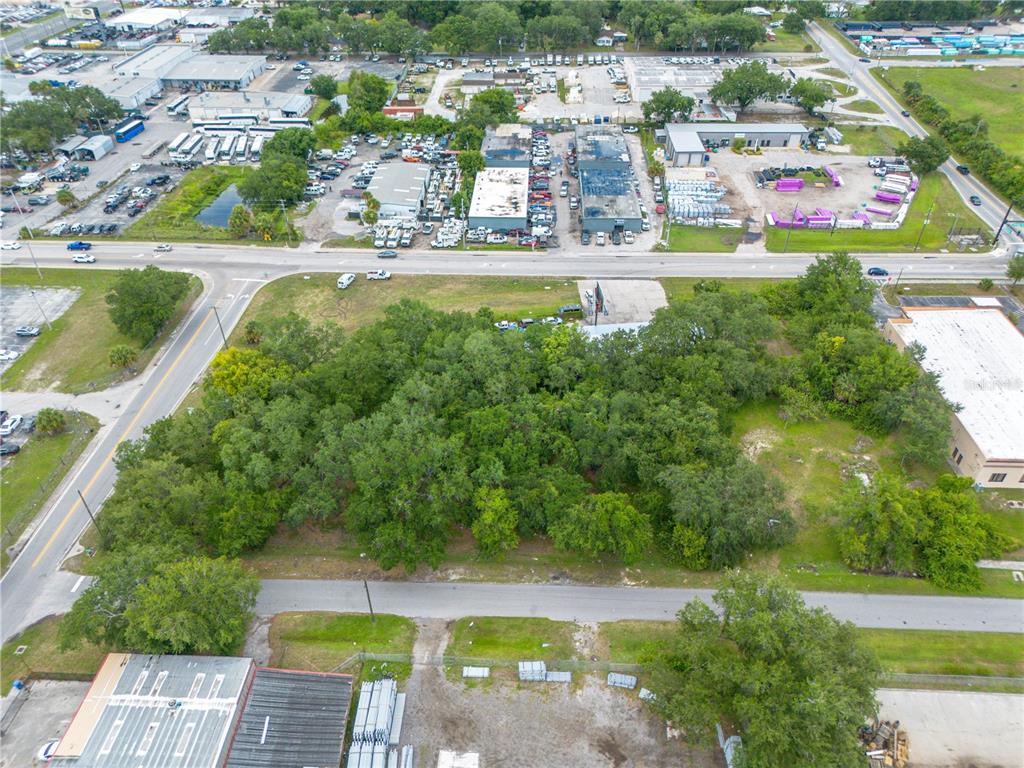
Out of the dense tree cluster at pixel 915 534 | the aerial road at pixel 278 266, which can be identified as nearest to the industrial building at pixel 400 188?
the aerial road at pixel 278 266

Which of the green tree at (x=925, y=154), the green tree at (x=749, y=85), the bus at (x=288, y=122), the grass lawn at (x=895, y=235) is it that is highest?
the green tree at (x=749, y=85)

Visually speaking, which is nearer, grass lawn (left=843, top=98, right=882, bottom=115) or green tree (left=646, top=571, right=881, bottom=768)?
green tree (left=646, top=571, right=881, bottom=768)

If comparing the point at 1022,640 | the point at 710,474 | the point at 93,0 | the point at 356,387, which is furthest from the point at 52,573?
the point at 93,0

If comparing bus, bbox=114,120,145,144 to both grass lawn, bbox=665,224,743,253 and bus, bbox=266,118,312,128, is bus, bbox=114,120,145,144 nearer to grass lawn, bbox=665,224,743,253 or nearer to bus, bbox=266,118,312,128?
bus, bbox=266,118,312,128

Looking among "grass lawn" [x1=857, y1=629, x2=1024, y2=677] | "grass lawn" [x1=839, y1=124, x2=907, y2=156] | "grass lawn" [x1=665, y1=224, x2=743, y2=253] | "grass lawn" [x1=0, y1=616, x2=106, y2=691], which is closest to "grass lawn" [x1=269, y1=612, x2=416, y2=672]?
"grass lawn" [x1=0, y1=616, x2=106, y2=691]

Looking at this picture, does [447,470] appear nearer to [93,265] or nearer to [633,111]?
[93,265]

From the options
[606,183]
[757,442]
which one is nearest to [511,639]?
[757,442]

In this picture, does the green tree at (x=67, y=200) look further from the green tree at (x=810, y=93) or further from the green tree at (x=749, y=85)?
the green tree at (x=810, y=93)
